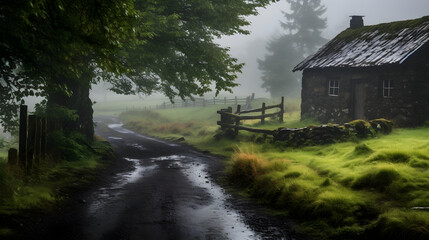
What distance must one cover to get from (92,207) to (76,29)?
3.73m

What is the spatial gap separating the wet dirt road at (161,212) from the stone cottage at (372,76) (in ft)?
40.2

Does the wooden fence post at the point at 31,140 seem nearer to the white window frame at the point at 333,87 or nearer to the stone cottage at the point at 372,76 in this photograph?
the stone cottage at the point at 372,76

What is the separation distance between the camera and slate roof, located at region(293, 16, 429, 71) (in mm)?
18000

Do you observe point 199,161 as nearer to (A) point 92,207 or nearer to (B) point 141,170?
(B) point 141,170

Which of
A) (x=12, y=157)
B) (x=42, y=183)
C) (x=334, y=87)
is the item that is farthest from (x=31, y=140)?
(x=334, y=87)

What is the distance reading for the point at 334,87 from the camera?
74.5ft

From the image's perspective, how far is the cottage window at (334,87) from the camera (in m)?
22.6

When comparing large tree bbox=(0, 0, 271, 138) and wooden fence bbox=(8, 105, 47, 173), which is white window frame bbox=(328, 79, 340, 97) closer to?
large tree bbox=(0, 0, 271, 138)

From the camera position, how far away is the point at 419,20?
67.2 ft

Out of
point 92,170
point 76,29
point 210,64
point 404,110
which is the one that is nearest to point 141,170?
point 92,170

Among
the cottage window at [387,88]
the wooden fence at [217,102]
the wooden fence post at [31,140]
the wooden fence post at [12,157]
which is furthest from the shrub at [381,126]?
the wooden fence at [217,102]

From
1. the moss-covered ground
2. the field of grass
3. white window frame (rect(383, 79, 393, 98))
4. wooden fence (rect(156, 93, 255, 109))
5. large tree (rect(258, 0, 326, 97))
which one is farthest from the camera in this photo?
large tree (rect(258, 0, 326, 97))

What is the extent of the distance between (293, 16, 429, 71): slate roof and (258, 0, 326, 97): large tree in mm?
23407

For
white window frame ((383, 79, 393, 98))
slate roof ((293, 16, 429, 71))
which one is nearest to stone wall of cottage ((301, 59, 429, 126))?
white window frame ((383, 79, 393, 98))
